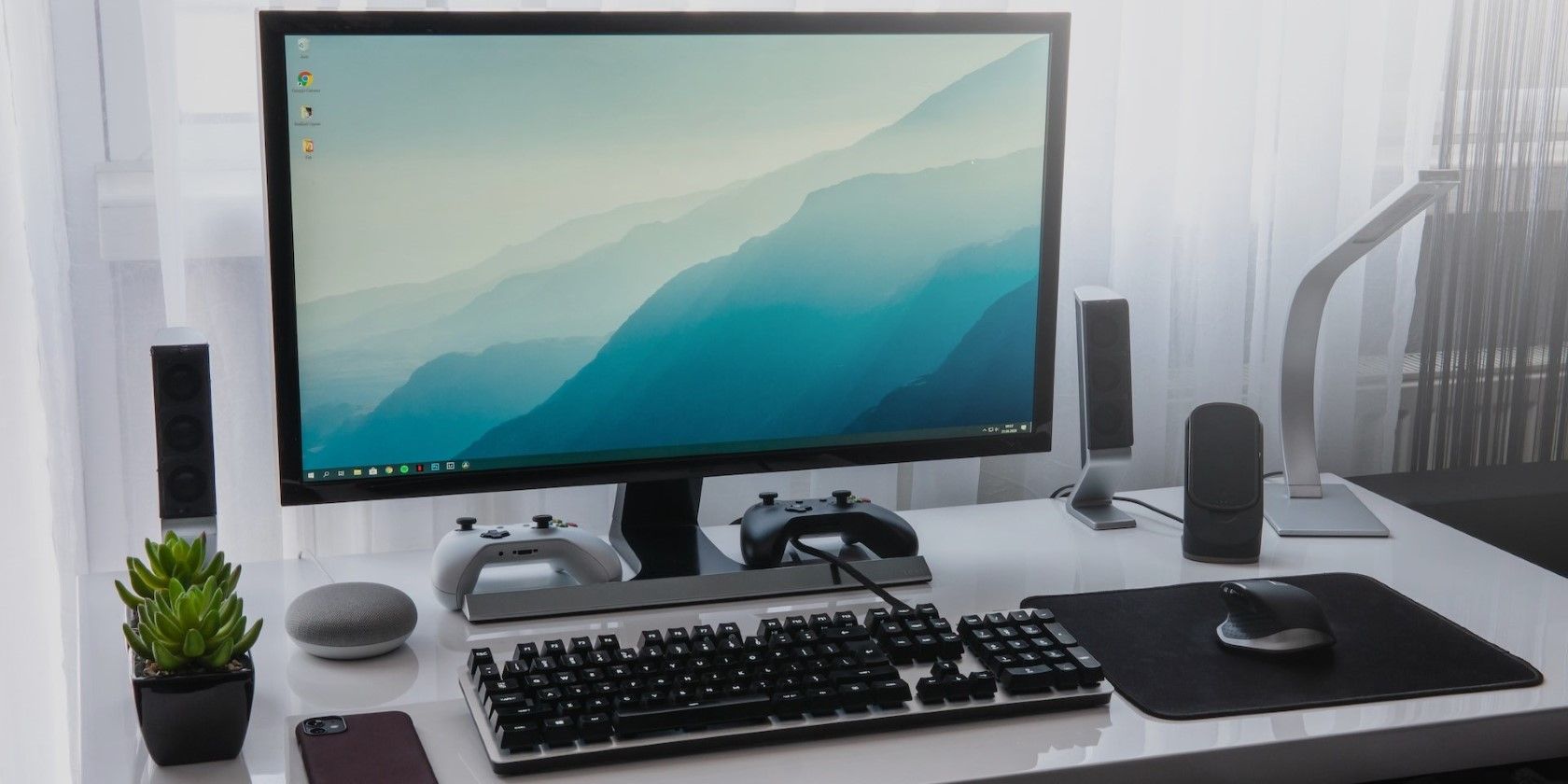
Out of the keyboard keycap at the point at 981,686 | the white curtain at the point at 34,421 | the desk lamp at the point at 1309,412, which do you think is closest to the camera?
the keyboard keycap at the point at 981,686

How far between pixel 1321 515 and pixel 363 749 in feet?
3.11

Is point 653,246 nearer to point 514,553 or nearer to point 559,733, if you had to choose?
point 514,553

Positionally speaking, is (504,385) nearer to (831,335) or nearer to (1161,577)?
(831,335)

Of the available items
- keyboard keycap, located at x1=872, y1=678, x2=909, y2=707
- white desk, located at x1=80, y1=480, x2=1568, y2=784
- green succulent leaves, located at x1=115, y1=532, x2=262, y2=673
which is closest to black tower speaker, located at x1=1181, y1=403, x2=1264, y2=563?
white desk, located at x1=80, y1=480, x2=1568, y2=784

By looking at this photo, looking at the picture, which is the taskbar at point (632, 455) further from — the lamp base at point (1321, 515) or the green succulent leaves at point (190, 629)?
the lamp base at point (1321, 515)

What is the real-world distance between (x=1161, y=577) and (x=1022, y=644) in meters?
0.29

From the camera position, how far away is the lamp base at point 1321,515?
134 cm

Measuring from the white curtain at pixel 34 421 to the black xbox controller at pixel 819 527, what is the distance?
1.87 feet

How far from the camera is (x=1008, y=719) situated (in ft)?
3.10

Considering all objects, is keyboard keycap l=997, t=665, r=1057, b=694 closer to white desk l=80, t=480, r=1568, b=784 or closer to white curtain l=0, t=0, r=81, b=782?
white desk l=80, t=480, r=1568, b=784

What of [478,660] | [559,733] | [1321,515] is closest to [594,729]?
[559,733]

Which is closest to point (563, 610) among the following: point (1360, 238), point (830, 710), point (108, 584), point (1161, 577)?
point (830, 710)

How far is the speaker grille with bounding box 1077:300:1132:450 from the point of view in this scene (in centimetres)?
136

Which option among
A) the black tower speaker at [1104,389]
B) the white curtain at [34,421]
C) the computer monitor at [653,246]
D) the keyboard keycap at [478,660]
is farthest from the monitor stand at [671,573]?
the white curtain at [34,421]
